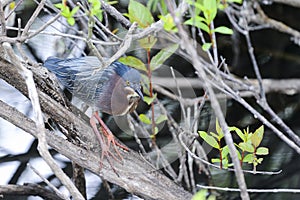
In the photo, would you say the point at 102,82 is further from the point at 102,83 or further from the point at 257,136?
the point at 257,136

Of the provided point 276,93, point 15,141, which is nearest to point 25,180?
point 15,141

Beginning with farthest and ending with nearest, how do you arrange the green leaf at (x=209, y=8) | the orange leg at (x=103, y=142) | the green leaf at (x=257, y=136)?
the orange leg at (x=103, y=142)
the green leaf at (x=257, y=136)
the green leaf at (x=209, y=8)

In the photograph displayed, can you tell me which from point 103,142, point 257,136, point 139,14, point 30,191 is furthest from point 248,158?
point 30,191

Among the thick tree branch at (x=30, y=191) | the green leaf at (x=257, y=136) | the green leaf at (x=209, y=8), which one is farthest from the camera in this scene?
the thick tree branch at (x=30, y=191)

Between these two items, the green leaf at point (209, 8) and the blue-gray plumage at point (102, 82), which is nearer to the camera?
the green leaf at point (209, 8)

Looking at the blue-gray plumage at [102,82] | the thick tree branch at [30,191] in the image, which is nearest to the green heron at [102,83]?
the blue-gray plumage at [102,82]

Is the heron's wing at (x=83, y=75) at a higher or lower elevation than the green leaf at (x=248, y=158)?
higher

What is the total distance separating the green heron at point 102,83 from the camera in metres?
1.67

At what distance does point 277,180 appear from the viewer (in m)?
2.44

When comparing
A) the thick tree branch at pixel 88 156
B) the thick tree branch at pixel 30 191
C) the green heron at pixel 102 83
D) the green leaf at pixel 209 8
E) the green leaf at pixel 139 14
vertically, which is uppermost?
the green leaf at pixel 209 8

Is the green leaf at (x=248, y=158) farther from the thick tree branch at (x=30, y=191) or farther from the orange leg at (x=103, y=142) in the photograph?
the thick tree branch at (x=30, y=191)

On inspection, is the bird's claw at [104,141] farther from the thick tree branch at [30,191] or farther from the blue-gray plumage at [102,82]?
the thick tree branch at [30,191]

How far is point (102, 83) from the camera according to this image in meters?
1.68

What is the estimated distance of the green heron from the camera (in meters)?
1.67
